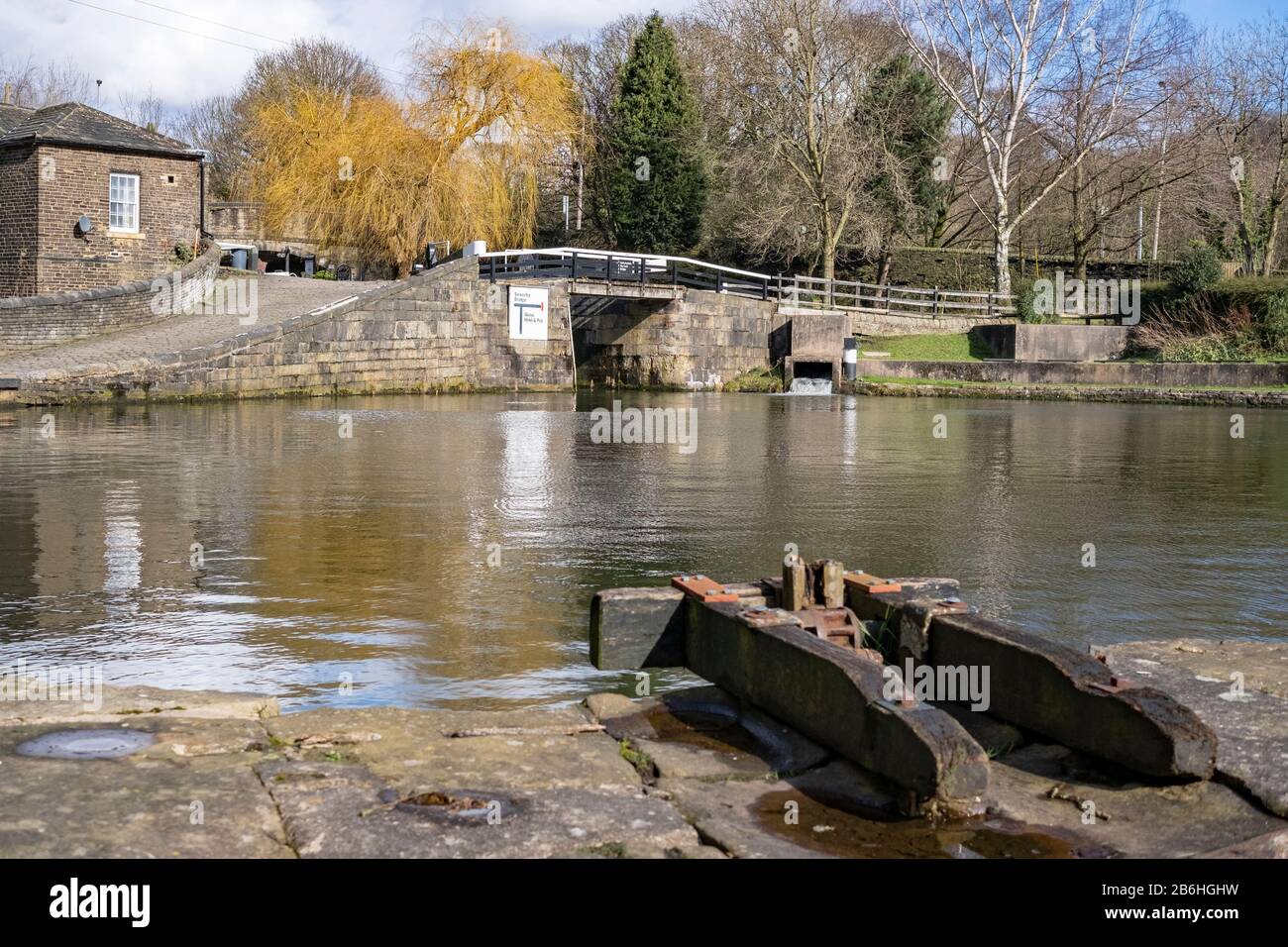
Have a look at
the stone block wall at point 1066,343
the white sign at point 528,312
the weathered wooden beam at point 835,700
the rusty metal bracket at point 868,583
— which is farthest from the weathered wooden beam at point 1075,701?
the stone block wall at point 1066,343

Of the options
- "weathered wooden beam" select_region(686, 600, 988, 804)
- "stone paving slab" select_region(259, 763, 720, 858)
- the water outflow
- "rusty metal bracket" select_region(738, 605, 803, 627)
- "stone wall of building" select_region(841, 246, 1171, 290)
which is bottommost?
"stone paving slab" select_region(259, 763, 720, 858)

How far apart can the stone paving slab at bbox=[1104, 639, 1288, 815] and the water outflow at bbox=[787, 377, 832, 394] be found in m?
31.0

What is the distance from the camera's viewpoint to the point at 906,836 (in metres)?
4.54

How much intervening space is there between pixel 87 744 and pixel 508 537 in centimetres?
678

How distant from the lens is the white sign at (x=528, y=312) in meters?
36.4

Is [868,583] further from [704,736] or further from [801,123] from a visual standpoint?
[801,123]

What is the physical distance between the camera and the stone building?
117 feet

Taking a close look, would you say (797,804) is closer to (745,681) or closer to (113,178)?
(745,681)

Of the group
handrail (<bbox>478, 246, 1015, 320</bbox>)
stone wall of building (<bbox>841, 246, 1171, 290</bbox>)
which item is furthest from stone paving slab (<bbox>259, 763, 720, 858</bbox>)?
stone wall of building (<bbox>841, 246, 1171, 290</bbox>)

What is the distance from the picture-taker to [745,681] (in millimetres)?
5961

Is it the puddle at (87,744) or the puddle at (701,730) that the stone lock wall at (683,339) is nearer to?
the puddle at (701,730)

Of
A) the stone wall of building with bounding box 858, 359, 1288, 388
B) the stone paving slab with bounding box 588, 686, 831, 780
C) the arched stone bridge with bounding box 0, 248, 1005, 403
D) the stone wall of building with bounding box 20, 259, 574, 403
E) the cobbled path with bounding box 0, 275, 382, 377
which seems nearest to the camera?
the stone paving slab with bounding box 588, 686, 831, 780

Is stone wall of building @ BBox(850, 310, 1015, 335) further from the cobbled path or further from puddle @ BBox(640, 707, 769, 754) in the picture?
puddle @ BBox(640, 707, 769, 754)
